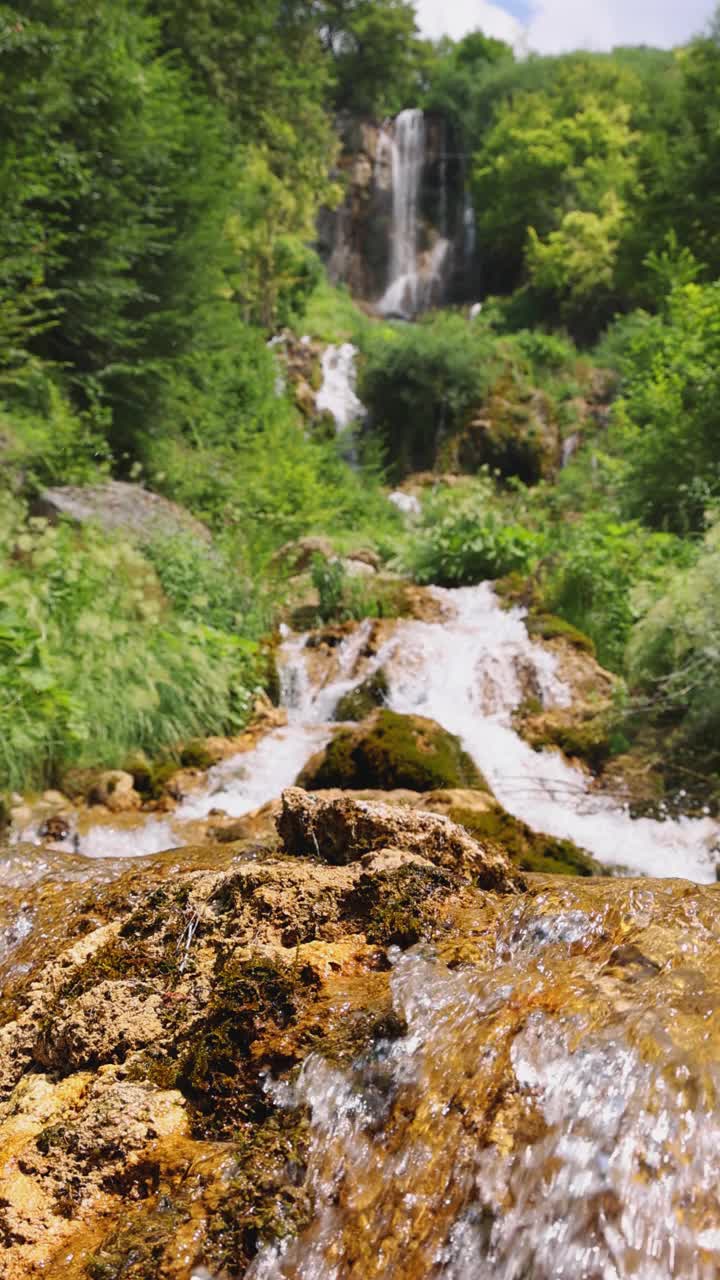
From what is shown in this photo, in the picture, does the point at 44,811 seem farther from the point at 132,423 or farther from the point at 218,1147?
the point at 132,423

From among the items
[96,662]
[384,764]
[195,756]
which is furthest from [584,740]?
[96,662]

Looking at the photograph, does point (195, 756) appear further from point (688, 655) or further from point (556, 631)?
point (556, 631)

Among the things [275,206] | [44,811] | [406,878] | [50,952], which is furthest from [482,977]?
[275,206]

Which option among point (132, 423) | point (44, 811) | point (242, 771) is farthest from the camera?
point (132, 423)

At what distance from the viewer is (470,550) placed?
9.52m

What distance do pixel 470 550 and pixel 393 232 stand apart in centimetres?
1950

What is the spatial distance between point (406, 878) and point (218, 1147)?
772mm

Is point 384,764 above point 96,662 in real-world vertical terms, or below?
below

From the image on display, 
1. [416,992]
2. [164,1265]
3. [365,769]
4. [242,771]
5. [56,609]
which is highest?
[416,992]

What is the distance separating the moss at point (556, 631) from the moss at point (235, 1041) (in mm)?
5982

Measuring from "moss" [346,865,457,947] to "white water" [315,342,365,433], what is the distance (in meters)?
15.0

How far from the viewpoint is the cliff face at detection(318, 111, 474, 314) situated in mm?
25141

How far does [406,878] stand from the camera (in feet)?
7.15

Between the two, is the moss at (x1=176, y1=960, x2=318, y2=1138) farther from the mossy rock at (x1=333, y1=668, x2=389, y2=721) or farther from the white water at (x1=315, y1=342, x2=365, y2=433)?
the white water at (x1=315, y1=342, x2=365, y2=433)
